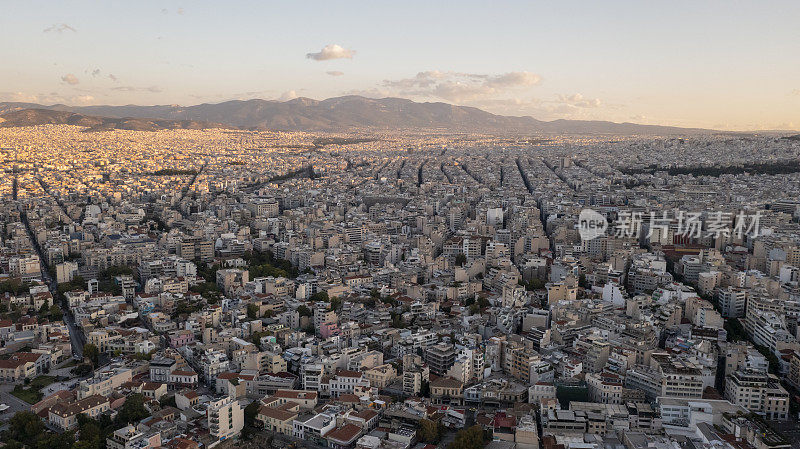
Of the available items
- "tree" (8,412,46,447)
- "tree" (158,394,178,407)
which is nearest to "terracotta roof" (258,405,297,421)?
"tree" (158,394,178,407)

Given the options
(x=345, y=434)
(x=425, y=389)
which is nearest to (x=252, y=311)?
(x=425, y=389)

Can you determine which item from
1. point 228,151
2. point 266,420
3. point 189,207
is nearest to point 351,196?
point 189,207

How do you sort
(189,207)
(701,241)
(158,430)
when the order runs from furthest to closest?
(189,207), (701,241), (158,430)

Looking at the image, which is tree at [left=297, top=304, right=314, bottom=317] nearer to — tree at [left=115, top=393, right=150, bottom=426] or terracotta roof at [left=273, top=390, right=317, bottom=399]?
terracotta roof at [left=273, top=390, right=317, bottom=399]

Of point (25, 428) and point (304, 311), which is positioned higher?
point (304, 311)

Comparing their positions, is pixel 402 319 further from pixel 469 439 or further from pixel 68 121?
pixel 68 121

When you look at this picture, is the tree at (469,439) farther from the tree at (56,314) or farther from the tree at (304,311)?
the tree at (56,314)

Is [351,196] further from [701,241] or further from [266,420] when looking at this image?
[266,420]

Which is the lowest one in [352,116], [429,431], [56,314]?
[56,314]

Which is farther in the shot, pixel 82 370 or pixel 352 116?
pixel 352 116
